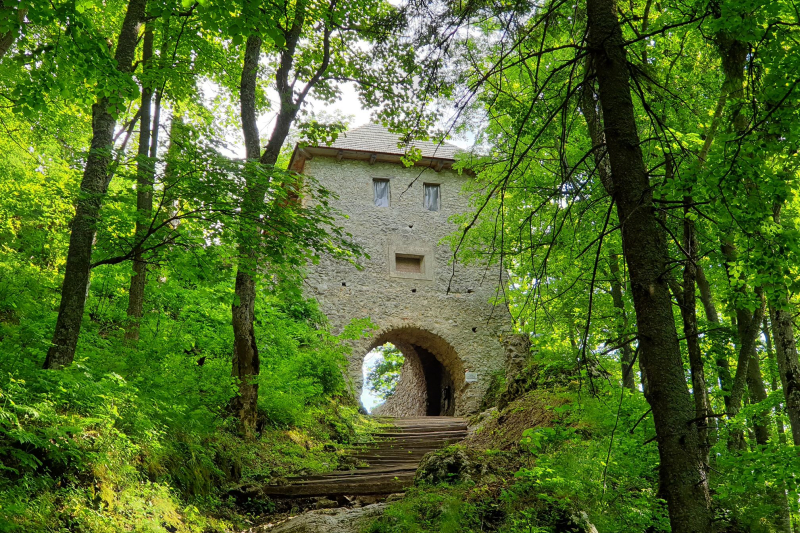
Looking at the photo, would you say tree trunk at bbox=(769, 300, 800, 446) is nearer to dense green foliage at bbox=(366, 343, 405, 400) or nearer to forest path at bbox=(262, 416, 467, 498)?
forest path at bbox=(262, 416, 467, 498)

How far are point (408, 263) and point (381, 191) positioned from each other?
91.1 inches

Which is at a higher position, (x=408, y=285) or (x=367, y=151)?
A: (x=367, y=151)

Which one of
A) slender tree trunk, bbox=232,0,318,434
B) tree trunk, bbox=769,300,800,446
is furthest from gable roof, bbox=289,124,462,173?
tree trunk, bbox=769,300,800,446

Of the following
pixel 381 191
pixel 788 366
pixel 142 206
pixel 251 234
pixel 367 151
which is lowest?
pixel 788 366

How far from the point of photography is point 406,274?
583 inches

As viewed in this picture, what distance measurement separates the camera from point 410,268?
15.0m

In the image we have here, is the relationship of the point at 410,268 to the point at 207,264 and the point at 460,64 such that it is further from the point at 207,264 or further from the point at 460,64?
the point at 460,64

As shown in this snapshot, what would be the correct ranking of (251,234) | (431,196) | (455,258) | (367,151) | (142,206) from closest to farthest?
1. (455,258)
2. (251,234)
3. (142,206)
4. (367,151)
5. (431,196)

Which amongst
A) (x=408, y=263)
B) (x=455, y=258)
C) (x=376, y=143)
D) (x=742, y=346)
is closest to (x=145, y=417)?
(x=455, y=258)

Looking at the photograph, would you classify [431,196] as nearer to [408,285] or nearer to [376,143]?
[376,143]

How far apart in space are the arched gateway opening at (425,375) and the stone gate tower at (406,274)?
0.06 meters

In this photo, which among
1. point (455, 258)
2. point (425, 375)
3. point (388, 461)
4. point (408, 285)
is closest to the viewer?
point (455, 258)

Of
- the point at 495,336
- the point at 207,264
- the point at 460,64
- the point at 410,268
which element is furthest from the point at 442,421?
the point at 460,64

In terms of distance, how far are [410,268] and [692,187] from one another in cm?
1221
